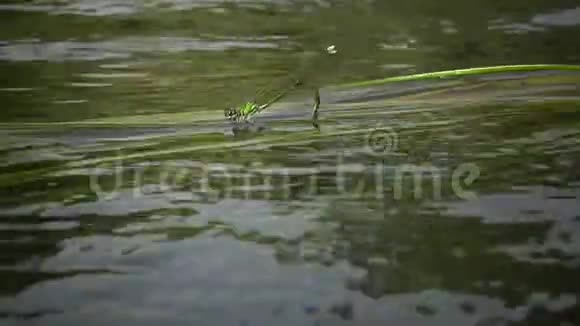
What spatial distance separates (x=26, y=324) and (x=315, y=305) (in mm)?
387

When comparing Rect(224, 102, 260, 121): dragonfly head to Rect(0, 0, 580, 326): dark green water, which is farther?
Rect(224, 102, 260, 121): dragonfly head

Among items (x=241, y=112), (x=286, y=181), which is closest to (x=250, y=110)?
(x=241, y=112)

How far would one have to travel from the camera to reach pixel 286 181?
4.93ft

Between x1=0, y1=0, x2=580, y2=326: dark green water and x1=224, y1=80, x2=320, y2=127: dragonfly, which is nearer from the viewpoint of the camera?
x1=0, y1=0, x2=580, y2=326: dark green water

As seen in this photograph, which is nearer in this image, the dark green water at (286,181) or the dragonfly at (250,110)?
the dark green water at (286,181)

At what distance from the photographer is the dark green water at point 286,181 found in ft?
3.60

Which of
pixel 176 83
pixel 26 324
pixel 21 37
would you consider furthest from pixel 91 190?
pixel 21 37

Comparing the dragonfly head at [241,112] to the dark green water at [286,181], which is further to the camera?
the dragonfly head at [241,112]

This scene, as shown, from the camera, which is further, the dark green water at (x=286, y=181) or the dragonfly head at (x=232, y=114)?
the dragonfly head at (x=232, y=114)

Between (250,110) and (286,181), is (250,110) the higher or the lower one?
the higher one

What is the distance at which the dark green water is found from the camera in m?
1.10

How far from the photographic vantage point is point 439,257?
1192 mm

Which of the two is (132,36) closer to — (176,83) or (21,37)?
(21,37)

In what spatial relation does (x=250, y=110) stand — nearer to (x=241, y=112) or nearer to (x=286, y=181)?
(x=241, y=112)
